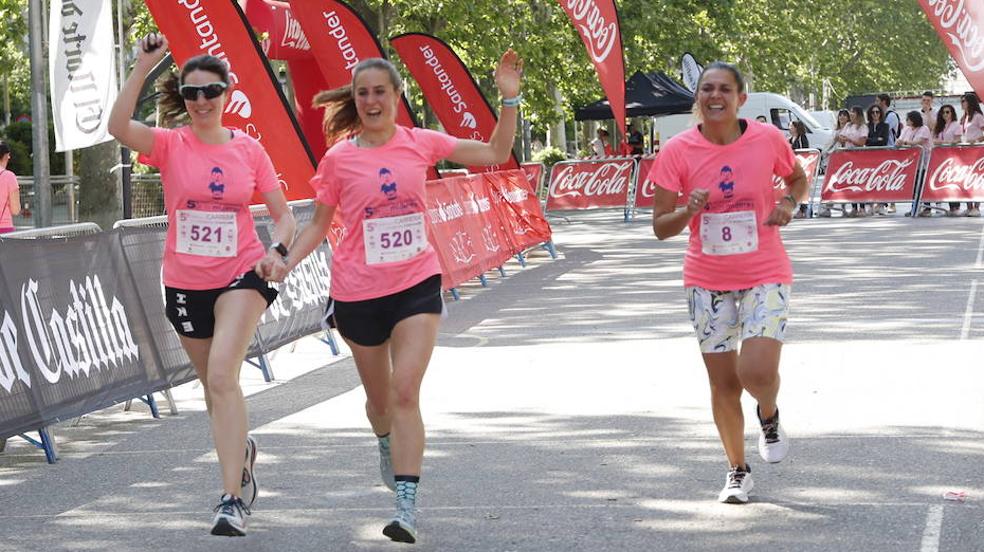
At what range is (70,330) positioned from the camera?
9.40 metres

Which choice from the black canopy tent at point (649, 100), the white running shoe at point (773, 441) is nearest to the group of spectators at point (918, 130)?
the black canopy tent at point (649, 100)

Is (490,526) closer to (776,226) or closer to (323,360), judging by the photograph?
(776,226)

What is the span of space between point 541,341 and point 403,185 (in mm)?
6637

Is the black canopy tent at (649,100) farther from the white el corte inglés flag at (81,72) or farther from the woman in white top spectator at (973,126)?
the white el corte inglés flag at (81,72)

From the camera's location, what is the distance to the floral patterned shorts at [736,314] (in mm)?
6969

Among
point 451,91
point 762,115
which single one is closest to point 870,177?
point 451,91

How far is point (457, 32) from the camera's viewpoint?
36.2m

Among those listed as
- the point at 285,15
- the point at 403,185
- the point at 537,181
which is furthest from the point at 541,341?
the point at 537,181

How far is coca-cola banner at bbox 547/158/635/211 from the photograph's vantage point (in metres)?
30.9

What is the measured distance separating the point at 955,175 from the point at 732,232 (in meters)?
20.7

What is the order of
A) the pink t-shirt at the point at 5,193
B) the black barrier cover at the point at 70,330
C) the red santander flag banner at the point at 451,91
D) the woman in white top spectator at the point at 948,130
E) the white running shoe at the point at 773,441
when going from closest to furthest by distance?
the white running shoe at the point at 773,441
the black barrier cover at the point at 70,330
the pink t-shirt at the point at 5,193
the red santander flag banner at the point at 451,91
the woman in white top spectator at the point at 948,130

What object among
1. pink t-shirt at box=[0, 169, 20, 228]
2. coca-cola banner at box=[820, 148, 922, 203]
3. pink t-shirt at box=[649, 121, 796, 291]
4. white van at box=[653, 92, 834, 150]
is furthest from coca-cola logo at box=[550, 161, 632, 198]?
pink t-shirt at box=[649, 121, 796, 291]

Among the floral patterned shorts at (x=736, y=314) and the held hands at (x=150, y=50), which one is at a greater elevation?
the held hands at (x=150, y=50)

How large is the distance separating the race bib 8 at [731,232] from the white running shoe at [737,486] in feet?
2.94
